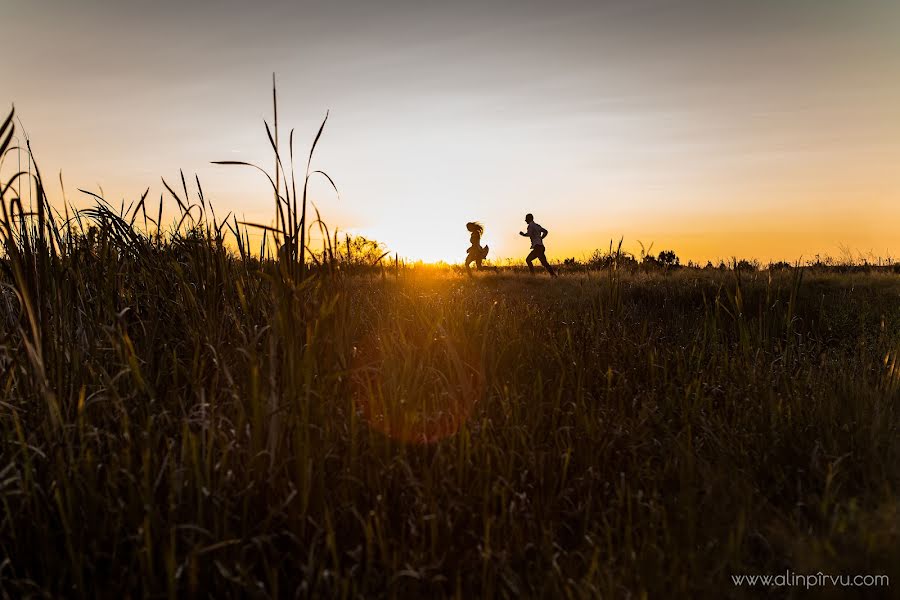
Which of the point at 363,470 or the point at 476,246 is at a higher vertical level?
the point at 476,246

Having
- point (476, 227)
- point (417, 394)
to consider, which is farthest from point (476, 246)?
point (417, 394)

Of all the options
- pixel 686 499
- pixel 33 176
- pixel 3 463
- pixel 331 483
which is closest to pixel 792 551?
pixel 686 499

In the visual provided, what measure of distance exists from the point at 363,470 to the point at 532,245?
1484 cm

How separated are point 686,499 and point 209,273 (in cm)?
247

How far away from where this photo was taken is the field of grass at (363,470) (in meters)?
1.60

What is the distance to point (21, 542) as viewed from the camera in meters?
1.66

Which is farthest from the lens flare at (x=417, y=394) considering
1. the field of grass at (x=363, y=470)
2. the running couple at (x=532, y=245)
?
the running couple at (x=532, y=245)

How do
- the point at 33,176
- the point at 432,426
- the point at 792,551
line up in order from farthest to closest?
1. the point at 432,426
2. the point at 33,176
3. the point at 792,551

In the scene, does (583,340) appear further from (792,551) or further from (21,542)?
(21,542)

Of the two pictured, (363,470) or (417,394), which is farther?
(417,394)

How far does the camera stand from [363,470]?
207 centimetres

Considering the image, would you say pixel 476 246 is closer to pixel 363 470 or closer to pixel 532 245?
pixel 532 245

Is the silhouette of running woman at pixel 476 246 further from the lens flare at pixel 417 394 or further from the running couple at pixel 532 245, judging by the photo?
the lens flare at pixel 417 394

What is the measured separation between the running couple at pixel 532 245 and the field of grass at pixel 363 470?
12550 millimetres
